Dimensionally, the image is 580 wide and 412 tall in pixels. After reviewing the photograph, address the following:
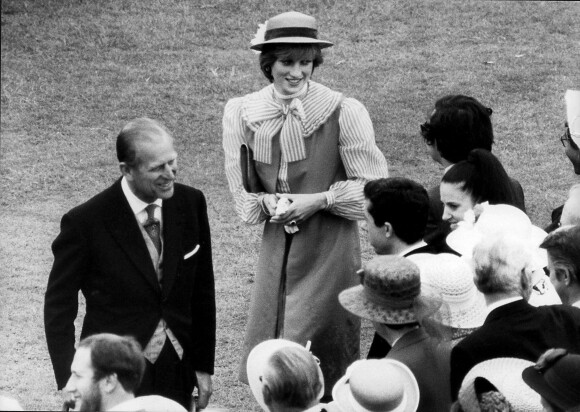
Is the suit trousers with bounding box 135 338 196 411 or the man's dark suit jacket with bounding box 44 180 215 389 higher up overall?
the man's dark suit jacket with bounding box 44 180 215 389

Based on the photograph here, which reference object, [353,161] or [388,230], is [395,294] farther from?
[353,161]

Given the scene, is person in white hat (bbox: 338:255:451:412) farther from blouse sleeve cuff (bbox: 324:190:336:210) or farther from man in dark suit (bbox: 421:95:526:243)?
man in dark suit (bbox: 421:95:526:243)

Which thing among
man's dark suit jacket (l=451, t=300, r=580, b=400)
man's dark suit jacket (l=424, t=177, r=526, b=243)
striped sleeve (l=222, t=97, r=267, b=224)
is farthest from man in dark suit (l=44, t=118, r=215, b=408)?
man's dark suit jacket (l=424, t=177, r=526, b=243)

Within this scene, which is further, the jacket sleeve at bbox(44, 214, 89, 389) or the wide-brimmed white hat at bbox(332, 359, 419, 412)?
the jacket sleeve at bbox(44, 214, 89, 389)

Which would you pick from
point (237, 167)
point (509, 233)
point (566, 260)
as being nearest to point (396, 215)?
point (509, 233)

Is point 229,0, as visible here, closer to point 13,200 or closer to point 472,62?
point 472,62

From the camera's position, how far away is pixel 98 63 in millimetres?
12219

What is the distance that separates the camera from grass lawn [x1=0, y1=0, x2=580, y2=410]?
9.30 meters

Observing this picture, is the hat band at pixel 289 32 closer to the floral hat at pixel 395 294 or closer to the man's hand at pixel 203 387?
the floral hat at pixel 395 294

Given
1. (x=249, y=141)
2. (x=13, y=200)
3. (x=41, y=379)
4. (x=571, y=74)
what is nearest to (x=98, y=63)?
(x=13, y=200)

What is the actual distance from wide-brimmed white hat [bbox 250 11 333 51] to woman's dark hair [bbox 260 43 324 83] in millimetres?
25

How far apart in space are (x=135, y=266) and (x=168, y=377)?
0.51 metres

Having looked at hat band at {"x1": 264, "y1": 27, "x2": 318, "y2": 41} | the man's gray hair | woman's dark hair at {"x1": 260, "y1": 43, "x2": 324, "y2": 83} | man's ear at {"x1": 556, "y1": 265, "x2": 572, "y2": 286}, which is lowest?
man's ear at {"x1": 556, "y1": 265, "x2": 572, "y2": 286}

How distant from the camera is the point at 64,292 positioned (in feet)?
15.4
